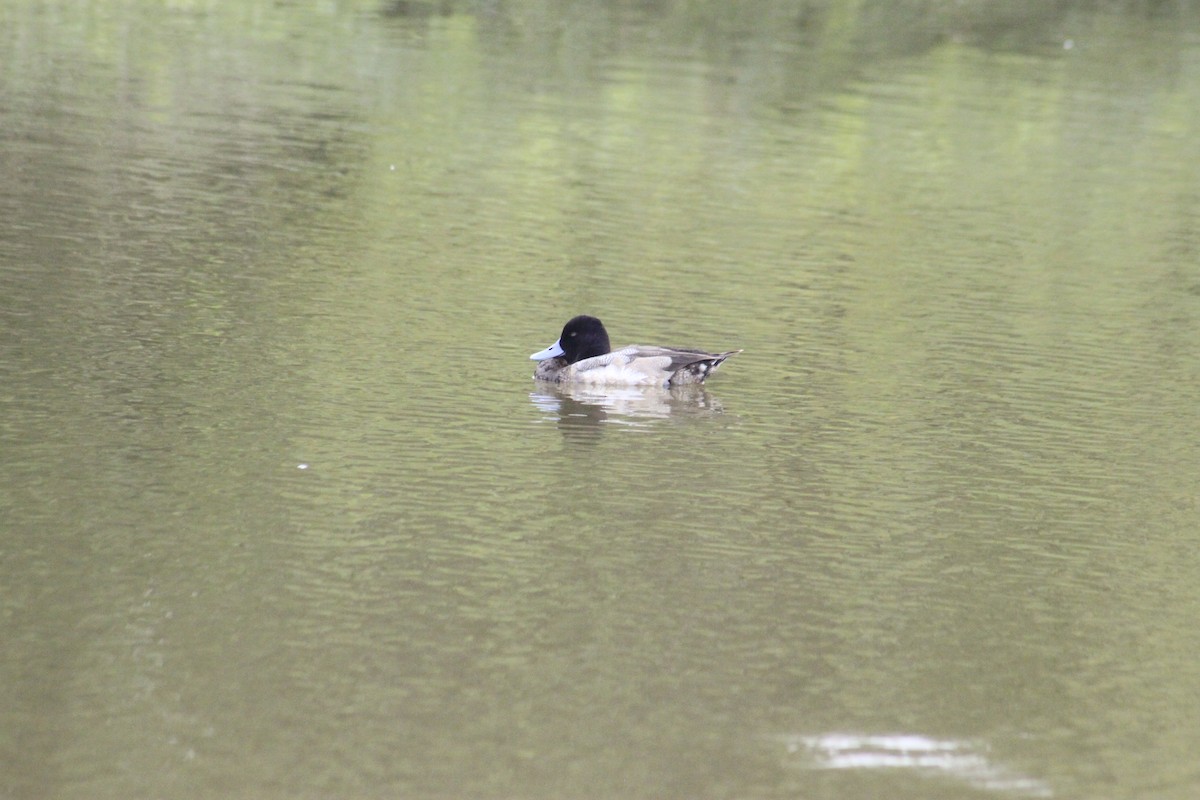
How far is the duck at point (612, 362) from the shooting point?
14.5m

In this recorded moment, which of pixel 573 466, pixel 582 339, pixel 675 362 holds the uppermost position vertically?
pixel 582 339

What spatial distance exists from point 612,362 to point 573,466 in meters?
2.76

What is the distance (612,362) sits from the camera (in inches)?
577

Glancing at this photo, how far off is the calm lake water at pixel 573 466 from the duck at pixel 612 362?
0.63 feet

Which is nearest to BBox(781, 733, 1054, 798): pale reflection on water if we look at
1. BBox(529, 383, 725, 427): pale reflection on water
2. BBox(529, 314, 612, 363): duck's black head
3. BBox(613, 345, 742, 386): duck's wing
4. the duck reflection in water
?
the duck reflection in water

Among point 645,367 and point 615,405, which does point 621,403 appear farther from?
point 645,367

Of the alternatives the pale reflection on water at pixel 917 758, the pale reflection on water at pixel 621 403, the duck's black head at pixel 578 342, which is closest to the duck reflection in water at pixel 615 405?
the pale reflection on water at pixel 621 403

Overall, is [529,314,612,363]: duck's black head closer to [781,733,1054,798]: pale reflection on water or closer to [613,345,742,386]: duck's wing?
[613,345,742,386]: duck's wing

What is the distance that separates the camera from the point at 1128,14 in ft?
155

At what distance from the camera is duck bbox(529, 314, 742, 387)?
14492 millimetres

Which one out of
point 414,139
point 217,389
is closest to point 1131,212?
point 414,139

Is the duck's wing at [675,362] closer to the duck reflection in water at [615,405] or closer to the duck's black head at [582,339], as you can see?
the duck reflection in water at [615,405]

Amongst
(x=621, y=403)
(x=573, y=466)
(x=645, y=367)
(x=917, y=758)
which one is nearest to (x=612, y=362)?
(x=645, y=367)

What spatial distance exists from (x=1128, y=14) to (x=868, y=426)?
121 ft
